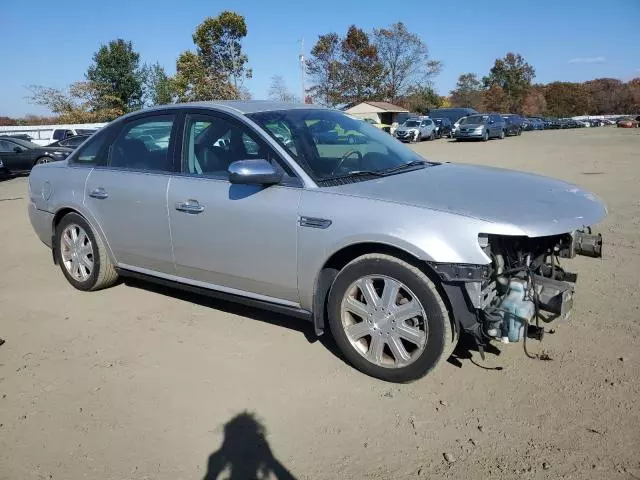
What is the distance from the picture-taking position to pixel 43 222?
519cm

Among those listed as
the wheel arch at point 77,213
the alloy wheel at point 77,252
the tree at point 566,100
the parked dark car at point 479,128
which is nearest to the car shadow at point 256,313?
the alloy wheel at point 77,252

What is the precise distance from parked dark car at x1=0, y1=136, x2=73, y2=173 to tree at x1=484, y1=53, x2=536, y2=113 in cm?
8579

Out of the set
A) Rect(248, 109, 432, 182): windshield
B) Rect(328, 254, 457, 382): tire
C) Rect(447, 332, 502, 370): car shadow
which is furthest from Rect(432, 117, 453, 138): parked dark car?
Rect(328, 254, 457, 382): tire

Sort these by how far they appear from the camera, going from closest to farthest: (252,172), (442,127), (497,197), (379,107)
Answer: (497,197), (252,172), (442,127), (379,107)

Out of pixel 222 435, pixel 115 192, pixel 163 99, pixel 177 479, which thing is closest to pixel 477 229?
pixel 222 435

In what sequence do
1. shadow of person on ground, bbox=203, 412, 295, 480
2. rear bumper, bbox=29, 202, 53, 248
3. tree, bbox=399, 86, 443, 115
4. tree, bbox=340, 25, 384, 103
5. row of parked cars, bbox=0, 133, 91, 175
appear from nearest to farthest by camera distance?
shadow of person on ground, bbox=203, 412, 295, 480 < rear bumper, bbox=29, 202, 53, 248 < row of parked cars, bbox=0, 133, 91, 175 < tree, bbox=340, 25, 384, 103 < tree, bbox=399, 86, 443, 115

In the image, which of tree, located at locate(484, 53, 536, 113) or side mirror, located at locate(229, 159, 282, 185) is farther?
tree, located at locate(484, 53, 536, 113)

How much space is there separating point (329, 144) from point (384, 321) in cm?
146

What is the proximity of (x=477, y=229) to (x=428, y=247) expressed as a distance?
0.27 m

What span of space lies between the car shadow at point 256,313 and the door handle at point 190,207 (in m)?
0.99

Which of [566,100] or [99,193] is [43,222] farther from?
[566,100]

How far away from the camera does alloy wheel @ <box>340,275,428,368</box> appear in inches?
122

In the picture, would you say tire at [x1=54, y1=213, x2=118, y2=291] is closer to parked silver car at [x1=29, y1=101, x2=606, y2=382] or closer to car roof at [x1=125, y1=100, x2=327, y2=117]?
parked silver car at [x1=29, y1=101, x2=606, y2=382]

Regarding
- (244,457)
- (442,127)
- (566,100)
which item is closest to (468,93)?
(566,100)
